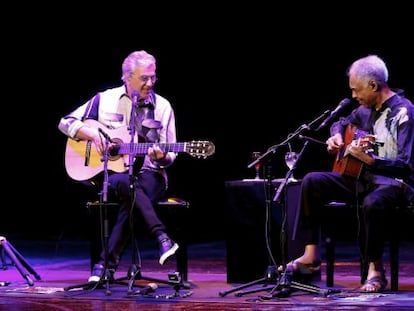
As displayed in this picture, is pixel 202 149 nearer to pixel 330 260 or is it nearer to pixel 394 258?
pixel 330 260

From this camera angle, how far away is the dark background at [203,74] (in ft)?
26.6

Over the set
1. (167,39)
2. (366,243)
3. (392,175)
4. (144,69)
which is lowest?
(366,243)

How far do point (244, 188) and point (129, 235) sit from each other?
84 cm

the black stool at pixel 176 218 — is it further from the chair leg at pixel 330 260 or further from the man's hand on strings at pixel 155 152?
the chair leg at pixel 330 260

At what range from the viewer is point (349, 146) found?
16.9ft

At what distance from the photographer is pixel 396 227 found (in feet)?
17.0

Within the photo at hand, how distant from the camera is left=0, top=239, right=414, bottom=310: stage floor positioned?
462cm

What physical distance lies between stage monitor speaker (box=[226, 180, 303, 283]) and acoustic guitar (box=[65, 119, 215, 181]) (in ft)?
2.00

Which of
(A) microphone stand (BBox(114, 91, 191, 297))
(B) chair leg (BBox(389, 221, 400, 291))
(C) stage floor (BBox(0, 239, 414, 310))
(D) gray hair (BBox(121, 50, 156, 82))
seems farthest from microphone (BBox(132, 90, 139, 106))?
(B) chair leg (BBox(389, 221, 400, 291))

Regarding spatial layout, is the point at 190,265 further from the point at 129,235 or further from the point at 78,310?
the point at 78,310

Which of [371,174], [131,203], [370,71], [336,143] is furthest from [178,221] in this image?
[370,71]

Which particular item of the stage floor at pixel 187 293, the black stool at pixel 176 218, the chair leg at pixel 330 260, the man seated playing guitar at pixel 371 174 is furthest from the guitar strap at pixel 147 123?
the chair leg at pixel 330 260

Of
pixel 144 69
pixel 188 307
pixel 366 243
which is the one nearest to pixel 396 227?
pixel 366 243

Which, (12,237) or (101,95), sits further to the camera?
(12,237)
